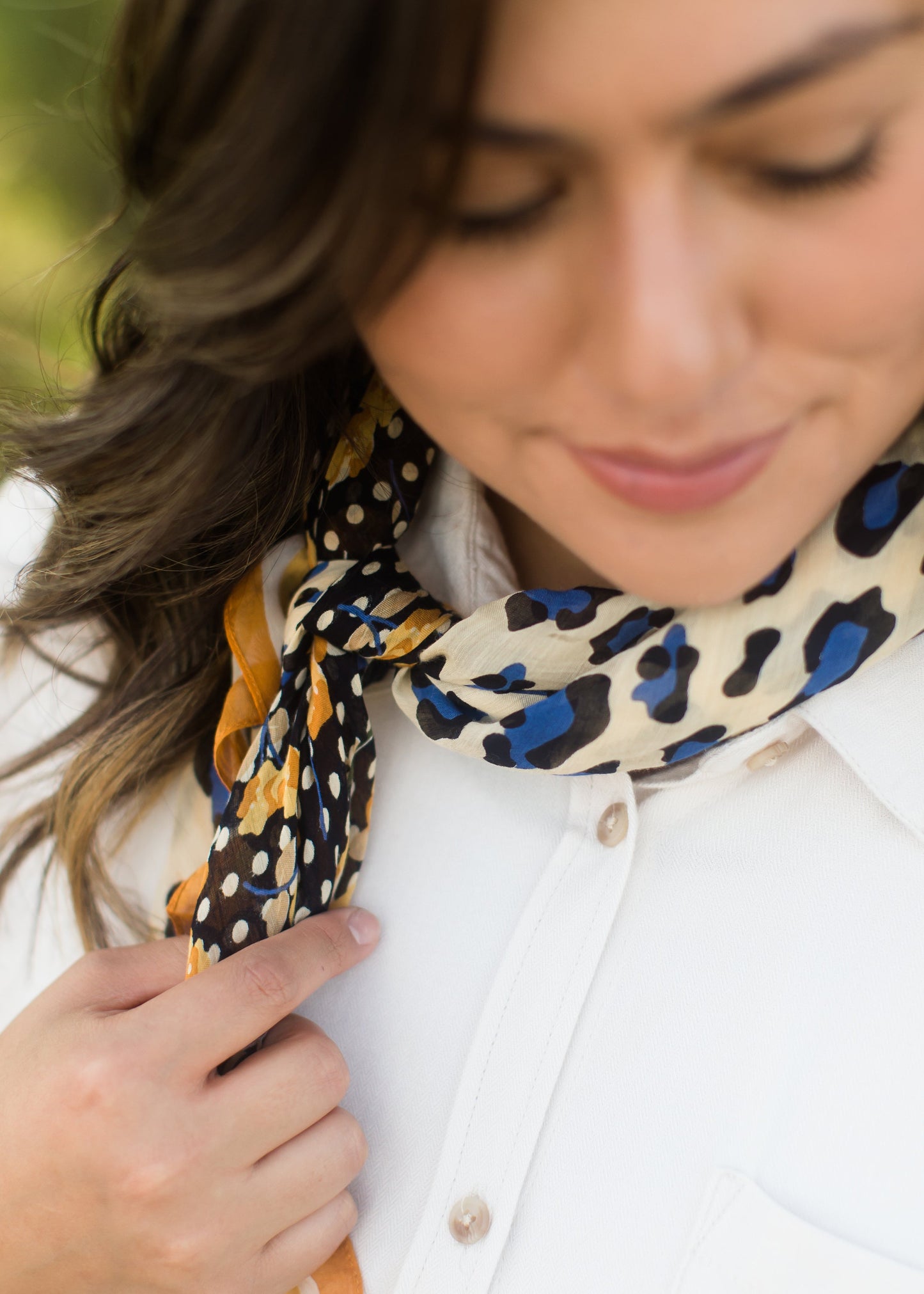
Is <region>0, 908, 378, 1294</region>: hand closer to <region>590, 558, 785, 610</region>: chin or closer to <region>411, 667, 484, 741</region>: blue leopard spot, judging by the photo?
<region>411, 667, 484, 741</region>: blue leopard spot

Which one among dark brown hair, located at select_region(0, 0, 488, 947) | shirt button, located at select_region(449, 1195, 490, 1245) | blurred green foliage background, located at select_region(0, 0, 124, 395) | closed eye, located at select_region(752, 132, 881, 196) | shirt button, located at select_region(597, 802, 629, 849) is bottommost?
shirt button, located at select_region(449, 1195, 490, 1245)

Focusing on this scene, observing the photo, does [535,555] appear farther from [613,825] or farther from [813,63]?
[813,63]

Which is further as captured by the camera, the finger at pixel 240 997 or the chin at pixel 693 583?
the finger at pixel 240 997

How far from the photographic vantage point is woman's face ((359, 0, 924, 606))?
497 millimetres

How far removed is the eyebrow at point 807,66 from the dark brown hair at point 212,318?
13 centimetres

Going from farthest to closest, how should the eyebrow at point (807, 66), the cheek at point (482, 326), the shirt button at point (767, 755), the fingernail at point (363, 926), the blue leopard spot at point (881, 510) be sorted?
the fingernail at point (363, 926) → the shirt button at point (767, 755) → the blue leopard spot at point (881, 510) → the cheek at point (482, 326) → the eyebrow at point (807, 66)

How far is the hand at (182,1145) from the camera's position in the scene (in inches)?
30.5

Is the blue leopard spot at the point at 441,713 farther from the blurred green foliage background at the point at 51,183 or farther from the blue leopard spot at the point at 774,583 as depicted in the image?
the blurred green foliage background at the point at 51,183

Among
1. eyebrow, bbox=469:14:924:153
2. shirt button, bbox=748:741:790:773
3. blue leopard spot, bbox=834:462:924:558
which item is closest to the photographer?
eyebrow, bbox=469:14:924:153

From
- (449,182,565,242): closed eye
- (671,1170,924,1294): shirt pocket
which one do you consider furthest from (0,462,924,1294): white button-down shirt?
(449,182,565,242): closed eye

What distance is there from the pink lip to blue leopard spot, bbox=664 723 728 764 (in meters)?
0.20

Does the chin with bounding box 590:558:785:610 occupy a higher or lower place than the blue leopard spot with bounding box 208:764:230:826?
lower

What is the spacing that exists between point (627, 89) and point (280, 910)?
71 cm

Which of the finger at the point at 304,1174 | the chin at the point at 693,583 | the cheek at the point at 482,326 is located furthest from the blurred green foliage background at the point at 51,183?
the finger at the point at 304,1174
